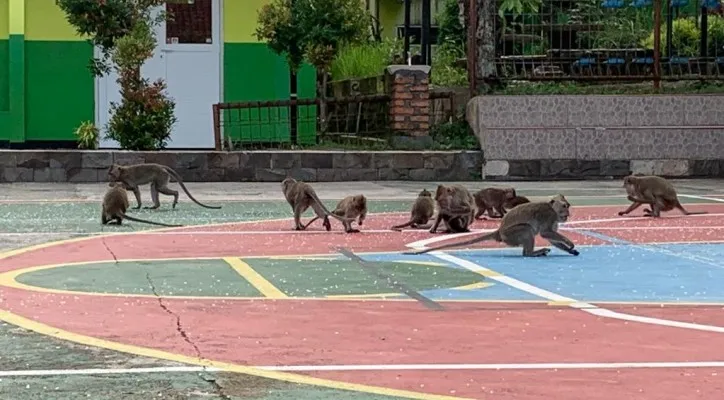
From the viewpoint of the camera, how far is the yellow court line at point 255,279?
8297 millimetres

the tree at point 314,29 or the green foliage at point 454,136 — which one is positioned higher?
the tree at point 314,29

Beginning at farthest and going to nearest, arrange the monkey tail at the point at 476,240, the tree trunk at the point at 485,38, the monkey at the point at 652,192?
1. the tree trunk at the point at 485,38
2. the monkey at the point at 652,192
3. the monkey tail at the point at 476,240

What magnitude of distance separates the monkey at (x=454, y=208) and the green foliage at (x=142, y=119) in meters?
9.06

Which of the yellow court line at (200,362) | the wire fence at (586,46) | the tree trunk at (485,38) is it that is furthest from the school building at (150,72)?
the yellow court line at (200,362)

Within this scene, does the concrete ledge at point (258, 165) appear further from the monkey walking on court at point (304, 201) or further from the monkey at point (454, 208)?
the monkey at point (454, 208)

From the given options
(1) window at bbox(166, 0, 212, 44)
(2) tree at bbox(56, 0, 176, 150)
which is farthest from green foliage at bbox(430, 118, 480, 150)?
(1) window at bbox(166, 0, 212, 44)

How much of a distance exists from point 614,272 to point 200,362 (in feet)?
14.0

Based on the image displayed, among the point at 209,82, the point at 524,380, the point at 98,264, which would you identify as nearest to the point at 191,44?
the point at 209,82

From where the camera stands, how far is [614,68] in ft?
70.4

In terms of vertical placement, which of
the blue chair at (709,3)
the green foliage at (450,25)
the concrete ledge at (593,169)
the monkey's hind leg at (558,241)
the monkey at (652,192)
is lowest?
the monkey's hind leg at (558,241)

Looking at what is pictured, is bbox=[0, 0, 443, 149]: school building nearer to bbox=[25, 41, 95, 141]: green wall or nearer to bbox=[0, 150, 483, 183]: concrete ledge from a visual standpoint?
bbox=[25, 41, 95, 141]: green wall

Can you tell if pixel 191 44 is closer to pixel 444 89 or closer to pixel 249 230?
pixel 444 89

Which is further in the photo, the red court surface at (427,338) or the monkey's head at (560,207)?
the monkey's head at (560,207)

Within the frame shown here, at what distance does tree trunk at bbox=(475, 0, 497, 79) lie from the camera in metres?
21.0
